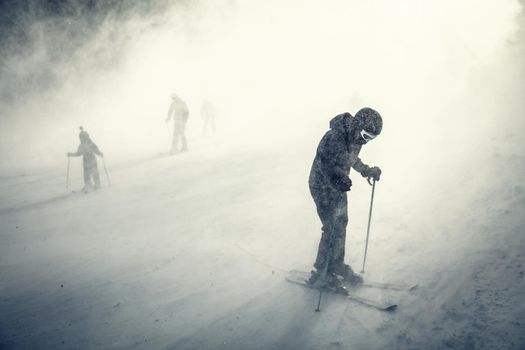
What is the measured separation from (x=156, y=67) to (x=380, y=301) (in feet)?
136

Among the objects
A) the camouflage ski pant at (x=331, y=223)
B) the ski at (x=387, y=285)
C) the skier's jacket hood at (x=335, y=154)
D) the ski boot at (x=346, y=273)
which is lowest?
the ski at (x=387, y=285)

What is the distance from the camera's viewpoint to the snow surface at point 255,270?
11.2ft

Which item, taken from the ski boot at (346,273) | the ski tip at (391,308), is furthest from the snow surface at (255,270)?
the ski boot at (346,273)

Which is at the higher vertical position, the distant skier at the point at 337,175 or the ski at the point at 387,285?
the distant skier at the point at 337,175

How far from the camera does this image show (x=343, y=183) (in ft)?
12.3

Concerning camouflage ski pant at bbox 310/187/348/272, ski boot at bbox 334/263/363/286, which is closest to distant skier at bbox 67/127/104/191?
camouflage ski pant at bbox 310/187/348/272

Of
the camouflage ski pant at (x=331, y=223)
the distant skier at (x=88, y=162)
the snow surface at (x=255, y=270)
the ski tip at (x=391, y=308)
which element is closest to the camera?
the snow surface at (x=255, y=270)

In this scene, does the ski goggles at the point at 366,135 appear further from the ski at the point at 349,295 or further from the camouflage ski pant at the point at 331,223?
the ski at the point at 349,295

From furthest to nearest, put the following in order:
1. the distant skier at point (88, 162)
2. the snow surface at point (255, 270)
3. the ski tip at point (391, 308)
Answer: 1. the distant skier at point (88, 162)
2. the ski tip at point (391, 308)
3. the snow surface at point (255, 270)

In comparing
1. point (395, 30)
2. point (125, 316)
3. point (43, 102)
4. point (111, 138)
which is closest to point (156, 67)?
point (43, 102)

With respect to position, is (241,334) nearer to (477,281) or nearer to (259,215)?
(477,281)

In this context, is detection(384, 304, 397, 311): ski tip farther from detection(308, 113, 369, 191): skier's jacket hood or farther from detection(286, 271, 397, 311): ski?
detection(308, 113, 369, 191): skier's jacket hood

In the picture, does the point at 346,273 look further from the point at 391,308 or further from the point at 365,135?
the point at 365,135

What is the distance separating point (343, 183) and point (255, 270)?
202cm
